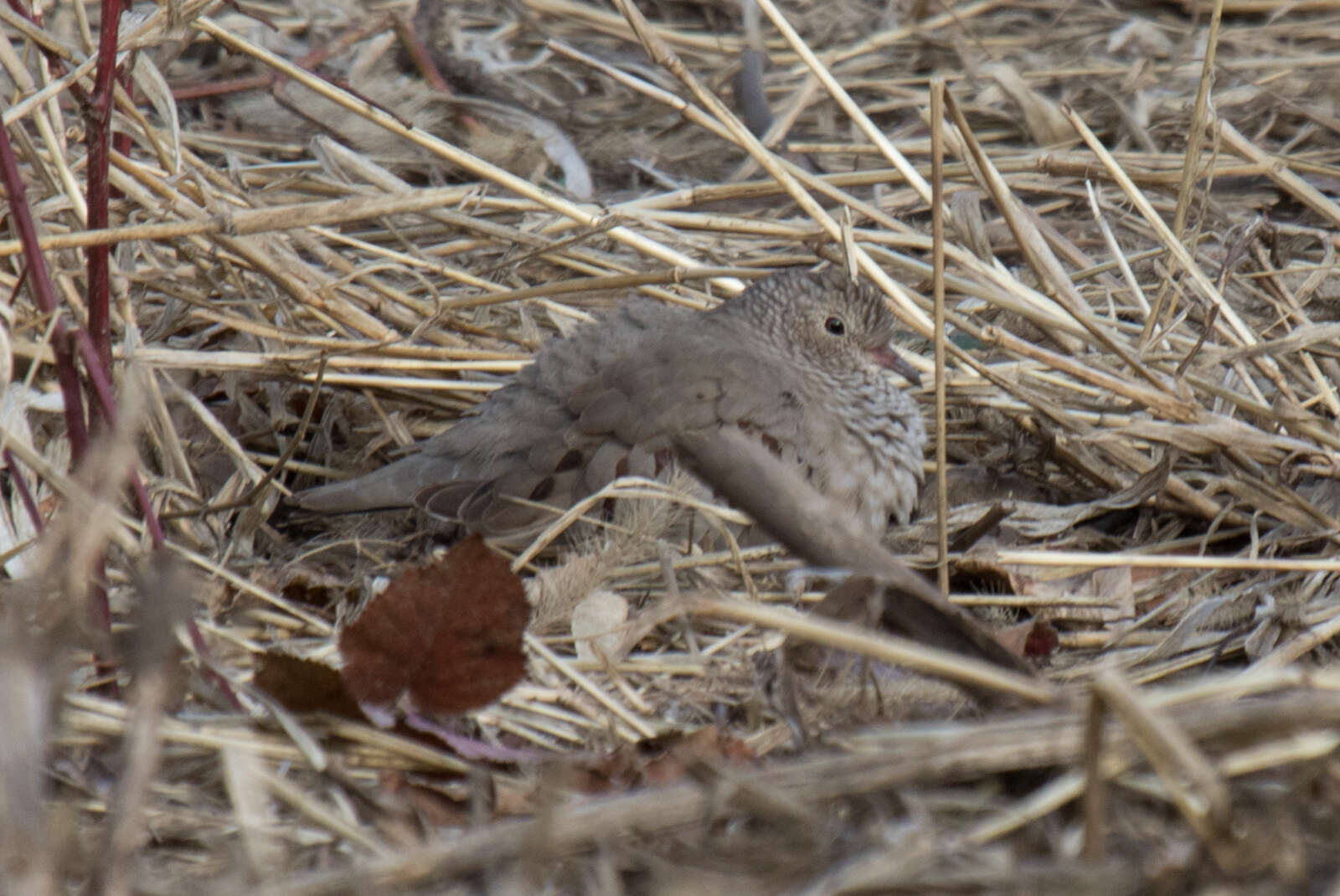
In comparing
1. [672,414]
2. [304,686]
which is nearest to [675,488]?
[672,414]

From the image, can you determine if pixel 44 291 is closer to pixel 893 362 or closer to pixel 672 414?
pixel 672 414

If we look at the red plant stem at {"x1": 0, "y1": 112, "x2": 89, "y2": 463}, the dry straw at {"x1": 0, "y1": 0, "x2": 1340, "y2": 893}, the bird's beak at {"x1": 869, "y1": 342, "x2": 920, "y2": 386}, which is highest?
the red plant stem at {"x1": 0, "y1": 112, "x2": 89, "y2": 463}

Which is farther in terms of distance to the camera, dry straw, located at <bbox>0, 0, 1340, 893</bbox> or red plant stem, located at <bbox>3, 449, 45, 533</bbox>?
red plant stem, located at <bbox>3, 449, 45, 533</bbox>

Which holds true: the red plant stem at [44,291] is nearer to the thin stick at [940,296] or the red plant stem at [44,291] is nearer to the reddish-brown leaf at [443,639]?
the reddish-brown leaf at [443,639]

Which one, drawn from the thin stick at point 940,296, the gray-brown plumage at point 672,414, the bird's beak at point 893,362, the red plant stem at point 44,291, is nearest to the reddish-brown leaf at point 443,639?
the red plant stem at point 44,291

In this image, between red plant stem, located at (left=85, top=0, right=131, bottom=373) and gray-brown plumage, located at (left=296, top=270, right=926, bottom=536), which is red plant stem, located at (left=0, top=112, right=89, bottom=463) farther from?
gray-brown plumage, located at (left=296, top=270, right=926, bottom=536)

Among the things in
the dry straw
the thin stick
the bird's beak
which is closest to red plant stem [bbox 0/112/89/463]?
the dry straw
